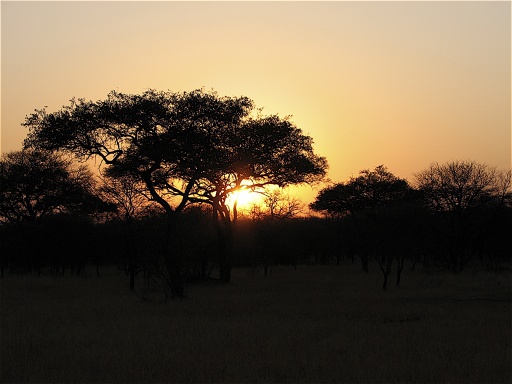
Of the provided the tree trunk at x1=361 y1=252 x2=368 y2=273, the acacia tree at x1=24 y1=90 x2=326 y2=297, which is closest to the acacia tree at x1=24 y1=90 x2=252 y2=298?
the acacia tree at x1=24 y1=90 x2=326 y2=297

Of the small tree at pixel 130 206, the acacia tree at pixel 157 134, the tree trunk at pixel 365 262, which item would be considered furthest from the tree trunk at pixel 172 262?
the tree trunk at pixel 365 262

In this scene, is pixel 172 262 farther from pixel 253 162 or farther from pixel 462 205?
pixel 462 205

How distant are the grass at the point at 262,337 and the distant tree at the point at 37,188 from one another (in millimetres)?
26729

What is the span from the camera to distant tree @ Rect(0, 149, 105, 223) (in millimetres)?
53812

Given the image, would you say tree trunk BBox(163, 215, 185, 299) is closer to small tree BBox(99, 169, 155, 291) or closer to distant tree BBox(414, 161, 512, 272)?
small tree BBox(99, 169, 155, 291)

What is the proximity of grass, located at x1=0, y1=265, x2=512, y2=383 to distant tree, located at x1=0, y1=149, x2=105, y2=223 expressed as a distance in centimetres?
2673

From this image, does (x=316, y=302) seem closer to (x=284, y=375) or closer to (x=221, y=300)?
(x=221, y=300)

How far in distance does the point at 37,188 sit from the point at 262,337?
44.7 m

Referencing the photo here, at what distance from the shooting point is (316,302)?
26203 millimetres

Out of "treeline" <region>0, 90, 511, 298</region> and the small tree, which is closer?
"treeline" <region>0, 90, 511, 298</region>

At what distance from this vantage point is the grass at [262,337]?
1206cm

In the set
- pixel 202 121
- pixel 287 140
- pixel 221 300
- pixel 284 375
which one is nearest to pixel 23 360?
pixel 284 375

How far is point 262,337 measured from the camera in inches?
640

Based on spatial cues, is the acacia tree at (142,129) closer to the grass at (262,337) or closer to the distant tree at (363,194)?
the grass at (262,337)
